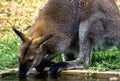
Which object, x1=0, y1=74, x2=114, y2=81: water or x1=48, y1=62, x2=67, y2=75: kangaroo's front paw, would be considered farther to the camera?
x1=48, y1=62, x2=67, y2=75: kangaroo's front paw

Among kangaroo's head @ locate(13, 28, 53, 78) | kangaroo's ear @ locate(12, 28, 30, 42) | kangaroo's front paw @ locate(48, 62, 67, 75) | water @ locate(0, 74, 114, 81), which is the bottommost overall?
water @ locate(0, 74, 114, 81)

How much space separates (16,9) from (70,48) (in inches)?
163

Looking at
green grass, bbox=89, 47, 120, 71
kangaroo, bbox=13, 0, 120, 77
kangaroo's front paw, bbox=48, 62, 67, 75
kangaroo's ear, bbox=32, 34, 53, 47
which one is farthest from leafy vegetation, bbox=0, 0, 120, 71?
kangaroo's ear, bbox=32, 34, 53, 47

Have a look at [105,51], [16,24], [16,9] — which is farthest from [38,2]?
[105,51]

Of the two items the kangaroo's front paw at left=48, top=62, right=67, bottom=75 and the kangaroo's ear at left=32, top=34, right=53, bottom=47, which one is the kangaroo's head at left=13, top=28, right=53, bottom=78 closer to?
the kangaroo's ear at left=32, top=34, right=53, bottom=47

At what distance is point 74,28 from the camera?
8.30 meters

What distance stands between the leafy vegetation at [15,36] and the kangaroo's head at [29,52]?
2.33 feet

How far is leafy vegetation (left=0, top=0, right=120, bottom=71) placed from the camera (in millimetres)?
8336

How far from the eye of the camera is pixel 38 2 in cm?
1303

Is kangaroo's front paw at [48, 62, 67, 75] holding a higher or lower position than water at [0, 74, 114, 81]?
higher

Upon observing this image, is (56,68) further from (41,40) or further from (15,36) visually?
(15,36)

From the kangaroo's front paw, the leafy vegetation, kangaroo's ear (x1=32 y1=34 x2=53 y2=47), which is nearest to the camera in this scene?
kangaroo's ear (x1=32 y1=34 x2=53 y2=47)

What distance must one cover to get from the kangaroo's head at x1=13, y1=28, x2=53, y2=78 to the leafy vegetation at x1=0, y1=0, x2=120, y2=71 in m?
0.71

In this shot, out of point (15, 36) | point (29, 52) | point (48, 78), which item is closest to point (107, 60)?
point (48, 78)
